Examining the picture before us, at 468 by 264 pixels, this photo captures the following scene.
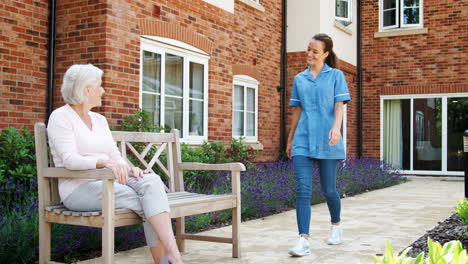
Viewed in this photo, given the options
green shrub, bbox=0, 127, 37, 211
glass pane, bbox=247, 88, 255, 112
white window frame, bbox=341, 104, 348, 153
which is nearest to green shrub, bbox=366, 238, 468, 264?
green shrub, bbox=0, 127, 37, 211

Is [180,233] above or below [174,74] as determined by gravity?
below

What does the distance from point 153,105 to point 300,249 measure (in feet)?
12.3

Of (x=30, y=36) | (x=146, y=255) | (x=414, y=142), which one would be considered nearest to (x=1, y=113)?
(x=30, y=36)

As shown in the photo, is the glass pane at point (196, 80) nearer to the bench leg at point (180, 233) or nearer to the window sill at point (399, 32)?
the bench leg at point (180, 233)

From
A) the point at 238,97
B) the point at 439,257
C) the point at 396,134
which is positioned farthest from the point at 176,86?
the point at 396,134

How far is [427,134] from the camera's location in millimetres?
14461

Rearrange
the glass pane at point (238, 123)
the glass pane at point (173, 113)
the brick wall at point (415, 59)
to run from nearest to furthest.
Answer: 1. the glass pane at point (173, 113)
2. the glass pane at point (238, 123)
3. the brick wall at point (415, 59)

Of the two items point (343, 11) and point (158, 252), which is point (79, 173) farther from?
point (343, 11)

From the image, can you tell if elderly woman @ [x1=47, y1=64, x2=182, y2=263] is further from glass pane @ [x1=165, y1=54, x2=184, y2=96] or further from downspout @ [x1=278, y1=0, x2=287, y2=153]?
downspout @ [x1=278, y1=0, x2=287, y2=153]

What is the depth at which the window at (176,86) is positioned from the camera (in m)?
7.29

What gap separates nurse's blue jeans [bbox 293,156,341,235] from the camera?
445 centimetres

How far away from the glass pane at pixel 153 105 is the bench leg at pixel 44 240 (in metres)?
3.84

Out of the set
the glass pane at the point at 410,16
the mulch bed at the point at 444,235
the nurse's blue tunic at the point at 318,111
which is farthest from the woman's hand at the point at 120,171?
the glass pane at the point at 410,16

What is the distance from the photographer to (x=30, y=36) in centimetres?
625
